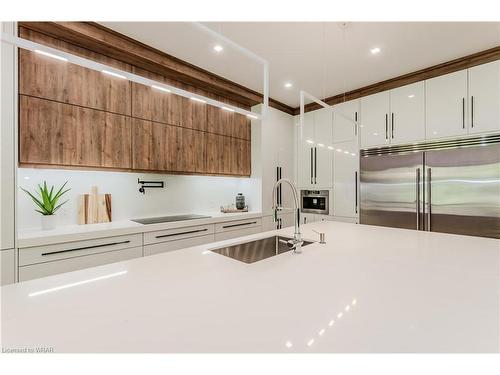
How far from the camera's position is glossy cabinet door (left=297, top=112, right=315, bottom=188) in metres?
3.97

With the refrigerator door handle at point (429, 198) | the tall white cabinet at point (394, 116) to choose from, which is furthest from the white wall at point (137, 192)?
the refrigerator door handle at point (429, 198)

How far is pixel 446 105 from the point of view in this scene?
2693 millimetres

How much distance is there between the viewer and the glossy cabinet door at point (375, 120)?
3.16 metres

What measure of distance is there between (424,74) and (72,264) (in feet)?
13.6

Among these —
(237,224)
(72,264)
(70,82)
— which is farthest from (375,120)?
(72,264)

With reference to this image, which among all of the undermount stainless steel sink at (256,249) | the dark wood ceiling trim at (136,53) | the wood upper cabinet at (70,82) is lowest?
the undermount stainless steel sink at (256,249)

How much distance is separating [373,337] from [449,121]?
3.07 meters

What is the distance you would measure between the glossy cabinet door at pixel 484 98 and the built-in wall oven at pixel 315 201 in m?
1.89

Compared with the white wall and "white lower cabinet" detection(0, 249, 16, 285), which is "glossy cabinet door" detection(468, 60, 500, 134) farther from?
"white lower cabinet" detection(0, 249, 16, 285)

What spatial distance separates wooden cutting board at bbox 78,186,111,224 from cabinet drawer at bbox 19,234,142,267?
1.72ft

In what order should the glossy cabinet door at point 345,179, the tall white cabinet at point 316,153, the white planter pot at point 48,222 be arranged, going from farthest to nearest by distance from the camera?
the tall white cabinet at point 316,153
the glossy cabinet door at point 345,179
the white planter pot at point 48,222

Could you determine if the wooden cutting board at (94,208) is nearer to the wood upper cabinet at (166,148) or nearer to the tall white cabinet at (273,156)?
the wood upper cabinet at (166,148)

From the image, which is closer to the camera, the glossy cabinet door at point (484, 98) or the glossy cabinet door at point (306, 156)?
the glossy cabinet door at point (484, 98)
